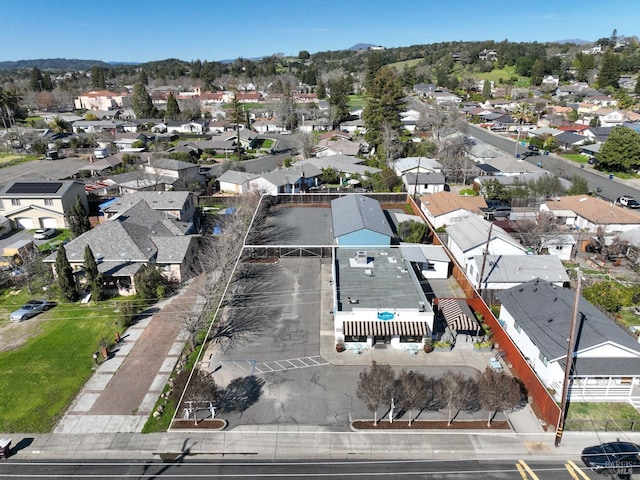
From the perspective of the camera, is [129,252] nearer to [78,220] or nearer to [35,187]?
[78,220]

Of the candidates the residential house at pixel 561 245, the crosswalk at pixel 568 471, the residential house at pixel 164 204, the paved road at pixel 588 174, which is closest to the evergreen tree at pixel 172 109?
the residential house at pixel 164 204

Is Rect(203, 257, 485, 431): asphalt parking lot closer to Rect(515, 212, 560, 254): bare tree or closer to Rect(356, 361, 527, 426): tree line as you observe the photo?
Rect(356, 361, 527, 426): tree line

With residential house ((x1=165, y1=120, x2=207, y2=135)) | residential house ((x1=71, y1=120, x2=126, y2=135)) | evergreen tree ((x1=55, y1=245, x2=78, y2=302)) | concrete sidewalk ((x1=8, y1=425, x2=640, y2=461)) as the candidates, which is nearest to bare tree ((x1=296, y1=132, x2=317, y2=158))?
residential house ((x1=165, y1=120, x2=207, y2=135))

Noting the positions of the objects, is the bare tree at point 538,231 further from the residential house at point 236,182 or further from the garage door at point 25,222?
the garage door at point 25,222

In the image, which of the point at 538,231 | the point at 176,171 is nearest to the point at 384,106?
the point at 176,171

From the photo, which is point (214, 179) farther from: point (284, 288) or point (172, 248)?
point (284, 288)
